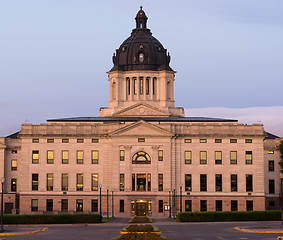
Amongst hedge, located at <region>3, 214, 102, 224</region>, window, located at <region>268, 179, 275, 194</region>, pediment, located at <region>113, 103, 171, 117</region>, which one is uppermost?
pediment, located at <region>113, 103, 171, 117</region>

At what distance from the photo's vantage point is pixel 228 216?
83750 mm

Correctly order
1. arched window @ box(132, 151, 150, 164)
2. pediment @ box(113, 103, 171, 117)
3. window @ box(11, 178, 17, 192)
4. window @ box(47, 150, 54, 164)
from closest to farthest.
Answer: arched window @ box(132, 151, 150, 164), window @ box(47, 150, 54, 164), window @ box(11, 178, 17, 192), pediment @ box(113, 103, 171, 117)

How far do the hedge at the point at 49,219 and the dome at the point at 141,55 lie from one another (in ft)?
194

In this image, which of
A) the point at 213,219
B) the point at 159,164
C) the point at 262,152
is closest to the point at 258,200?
the point at 262,152

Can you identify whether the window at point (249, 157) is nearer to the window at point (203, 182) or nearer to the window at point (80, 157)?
the window at point (203, 182)

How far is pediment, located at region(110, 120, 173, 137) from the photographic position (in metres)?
113

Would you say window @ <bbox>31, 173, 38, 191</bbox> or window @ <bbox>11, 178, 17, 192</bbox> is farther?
window @ <bbox>11, 178, 17, 192</bbox>

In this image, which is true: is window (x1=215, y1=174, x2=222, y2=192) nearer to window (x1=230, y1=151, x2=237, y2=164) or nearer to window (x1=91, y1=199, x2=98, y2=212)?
window (x1=230, y1=151, x2=237, y2=164)

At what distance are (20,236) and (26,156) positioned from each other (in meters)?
52.2

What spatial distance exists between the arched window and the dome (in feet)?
95.4

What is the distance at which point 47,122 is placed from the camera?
121 meters

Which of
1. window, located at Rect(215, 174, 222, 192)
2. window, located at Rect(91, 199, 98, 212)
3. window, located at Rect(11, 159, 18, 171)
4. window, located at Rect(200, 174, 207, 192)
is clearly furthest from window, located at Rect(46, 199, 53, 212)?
window, located at Rect(215, 174, 222, 192)

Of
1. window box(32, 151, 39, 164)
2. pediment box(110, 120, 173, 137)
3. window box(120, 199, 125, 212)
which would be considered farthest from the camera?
window box(32, 151, 39, 164)

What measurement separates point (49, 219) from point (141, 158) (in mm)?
34219
